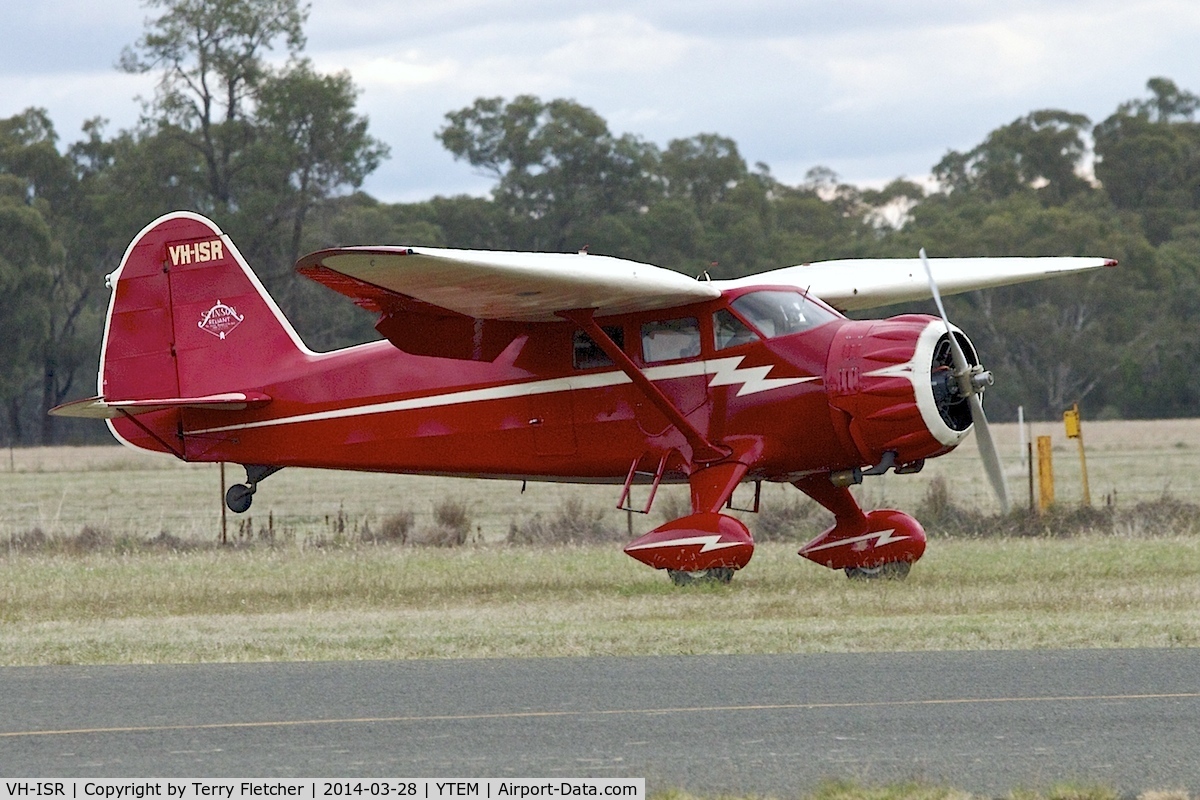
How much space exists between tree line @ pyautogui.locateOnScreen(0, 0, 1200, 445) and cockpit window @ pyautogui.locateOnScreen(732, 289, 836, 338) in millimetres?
46581

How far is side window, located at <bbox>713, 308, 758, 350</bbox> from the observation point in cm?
1476

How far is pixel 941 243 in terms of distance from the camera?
7425 cm

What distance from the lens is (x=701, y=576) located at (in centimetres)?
1467

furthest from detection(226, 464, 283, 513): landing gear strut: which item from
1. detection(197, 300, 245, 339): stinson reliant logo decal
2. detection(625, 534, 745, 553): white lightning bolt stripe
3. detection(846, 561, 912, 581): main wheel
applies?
detection(846, 561, 912, 581): main wheel

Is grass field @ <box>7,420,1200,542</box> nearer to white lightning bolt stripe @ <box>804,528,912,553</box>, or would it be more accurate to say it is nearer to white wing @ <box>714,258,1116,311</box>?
white wing @ <box>714,258,1116,311</box>

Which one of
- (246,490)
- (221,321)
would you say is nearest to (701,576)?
(246,490)

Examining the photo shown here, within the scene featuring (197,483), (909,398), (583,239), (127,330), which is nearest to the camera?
(909,398)

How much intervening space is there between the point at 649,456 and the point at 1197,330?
58.7 metres

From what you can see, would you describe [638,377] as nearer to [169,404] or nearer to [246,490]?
[246,490]

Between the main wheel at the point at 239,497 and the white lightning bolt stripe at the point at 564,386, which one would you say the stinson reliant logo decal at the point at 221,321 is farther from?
the main wheel at the point at 239,497

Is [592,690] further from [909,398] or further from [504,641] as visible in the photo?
[909,398]

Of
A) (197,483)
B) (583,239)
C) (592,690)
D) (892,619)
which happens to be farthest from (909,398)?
(583,239)

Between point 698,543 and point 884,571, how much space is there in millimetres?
2006

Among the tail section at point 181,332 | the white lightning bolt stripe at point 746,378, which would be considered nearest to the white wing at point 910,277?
the white lightning bolt stripe at point 746,378
